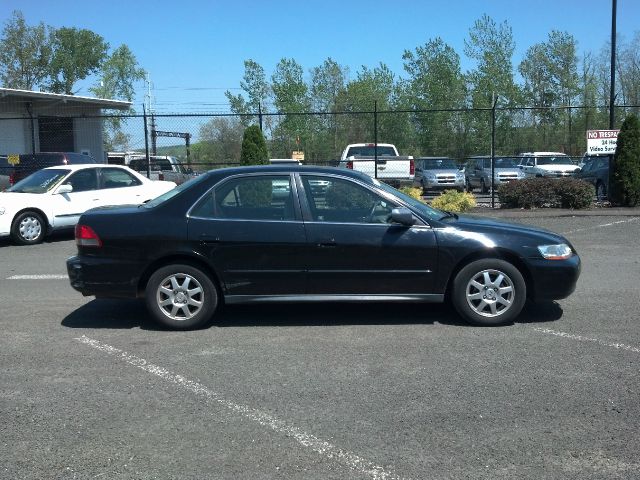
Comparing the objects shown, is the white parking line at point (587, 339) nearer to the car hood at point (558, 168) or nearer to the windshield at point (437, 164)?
the windshield at point (437, 164)

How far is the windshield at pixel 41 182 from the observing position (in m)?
13.1

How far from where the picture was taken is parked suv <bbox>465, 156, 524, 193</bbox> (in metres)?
26.0

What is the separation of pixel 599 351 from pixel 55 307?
19.0 ft

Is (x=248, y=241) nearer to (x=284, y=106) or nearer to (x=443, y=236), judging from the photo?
(x=443, y=236)

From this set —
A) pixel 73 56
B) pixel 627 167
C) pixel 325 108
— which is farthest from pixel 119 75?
pixel 627 167

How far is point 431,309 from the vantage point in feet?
23.8

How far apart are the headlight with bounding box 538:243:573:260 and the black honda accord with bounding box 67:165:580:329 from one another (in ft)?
0.04

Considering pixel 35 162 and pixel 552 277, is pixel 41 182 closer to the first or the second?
pixel 35 162

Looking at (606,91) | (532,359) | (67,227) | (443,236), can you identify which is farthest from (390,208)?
(606,91)

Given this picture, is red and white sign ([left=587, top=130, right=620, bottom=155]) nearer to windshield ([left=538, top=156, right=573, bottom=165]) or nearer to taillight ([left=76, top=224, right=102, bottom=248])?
windshield ([left=538, top=156, right=573, bottom=165])

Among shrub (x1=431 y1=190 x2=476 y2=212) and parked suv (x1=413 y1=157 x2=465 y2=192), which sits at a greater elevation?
parked suv (x1=413 y1=157 x2=465 y2=192)

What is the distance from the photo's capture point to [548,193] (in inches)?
663

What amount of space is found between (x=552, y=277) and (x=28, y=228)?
33.3 feet

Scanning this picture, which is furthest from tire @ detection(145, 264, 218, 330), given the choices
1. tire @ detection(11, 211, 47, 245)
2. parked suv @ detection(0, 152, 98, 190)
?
parked suv @ detection(0, 152, 98, 190)
